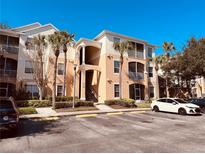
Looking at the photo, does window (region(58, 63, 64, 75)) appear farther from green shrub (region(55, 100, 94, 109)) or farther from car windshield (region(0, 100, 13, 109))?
car windshield (region(0, 100, 13, 109))

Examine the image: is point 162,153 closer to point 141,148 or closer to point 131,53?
point 141,148

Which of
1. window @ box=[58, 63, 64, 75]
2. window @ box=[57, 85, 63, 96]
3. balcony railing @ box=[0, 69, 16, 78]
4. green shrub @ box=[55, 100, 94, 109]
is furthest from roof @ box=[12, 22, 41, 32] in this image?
green shrub @ box=[55, 100, 94, 109]

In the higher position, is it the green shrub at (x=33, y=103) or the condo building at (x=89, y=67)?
the condo building at (x=89, y=67)

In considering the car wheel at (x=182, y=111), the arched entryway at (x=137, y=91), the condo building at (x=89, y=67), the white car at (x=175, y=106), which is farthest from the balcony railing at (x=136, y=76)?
the car wheel at (x=182, y=111)

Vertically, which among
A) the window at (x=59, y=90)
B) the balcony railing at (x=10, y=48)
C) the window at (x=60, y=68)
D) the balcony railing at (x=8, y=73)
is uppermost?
the balcony railing at (x=10, y=48)

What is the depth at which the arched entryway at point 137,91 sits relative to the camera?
26.4 m

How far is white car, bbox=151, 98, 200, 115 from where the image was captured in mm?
14184

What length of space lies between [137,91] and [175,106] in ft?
38.6

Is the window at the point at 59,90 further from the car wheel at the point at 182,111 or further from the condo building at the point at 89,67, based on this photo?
the car wheel at the point at 182,111

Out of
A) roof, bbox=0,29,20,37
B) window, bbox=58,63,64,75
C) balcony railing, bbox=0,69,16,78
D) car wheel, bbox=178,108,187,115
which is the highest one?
roof, bbox=0,29,20,37

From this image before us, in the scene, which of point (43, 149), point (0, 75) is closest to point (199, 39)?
point (43, 149)

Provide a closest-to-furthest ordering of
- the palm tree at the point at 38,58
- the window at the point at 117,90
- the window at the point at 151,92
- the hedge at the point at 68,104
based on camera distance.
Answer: the hedge at the point at 68,104
the palm tree at the point at 38,58
the window at the point at 117,90
the window at the point at 151,92

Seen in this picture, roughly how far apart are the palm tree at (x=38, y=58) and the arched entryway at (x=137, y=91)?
44.6 ft

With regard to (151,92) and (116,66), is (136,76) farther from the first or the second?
(151,92)
